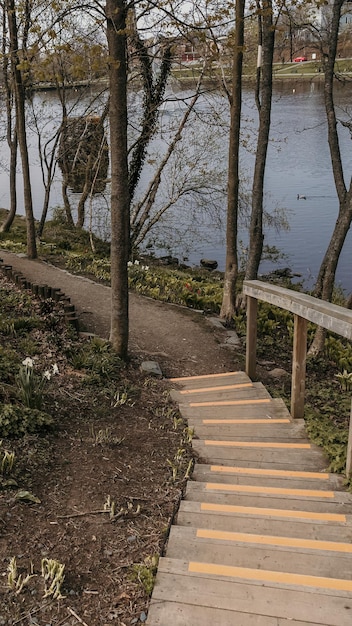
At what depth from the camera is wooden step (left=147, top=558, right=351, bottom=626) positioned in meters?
2.33

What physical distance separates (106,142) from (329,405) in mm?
12146

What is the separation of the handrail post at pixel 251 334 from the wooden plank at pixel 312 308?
15 cm

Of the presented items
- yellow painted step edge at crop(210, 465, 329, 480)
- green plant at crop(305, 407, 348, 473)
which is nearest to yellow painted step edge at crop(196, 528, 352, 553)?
yellow painted step edge at crop(210, 465, 329, 480)

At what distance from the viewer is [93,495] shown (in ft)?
11.7

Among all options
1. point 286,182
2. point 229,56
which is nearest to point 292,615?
point 229,56

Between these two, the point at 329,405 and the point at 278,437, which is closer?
the point at 278,437

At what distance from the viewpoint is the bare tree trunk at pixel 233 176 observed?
8.20 meters

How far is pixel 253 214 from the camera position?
8.95m

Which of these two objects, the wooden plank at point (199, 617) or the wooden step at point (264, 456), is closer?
the wooden plank at point (199, 617)

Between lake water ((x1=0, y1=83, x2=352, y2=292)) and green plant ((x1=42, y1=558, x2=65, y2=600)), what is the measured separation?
11491 millimetres

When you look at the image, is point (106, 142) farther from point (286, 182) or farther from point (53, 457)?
point (53, 457)

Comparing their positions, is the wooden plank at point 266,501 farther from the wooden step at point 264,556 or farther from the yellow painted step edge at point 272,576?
the yellow painted step edge at point 272,576

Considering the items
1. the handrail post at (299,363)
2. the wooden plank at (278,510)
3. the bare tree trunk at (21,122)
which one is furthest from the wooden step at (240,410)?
the bare tree trunk at (21,122)

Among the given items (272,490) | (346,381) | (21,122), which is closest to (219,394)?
(272,490)
